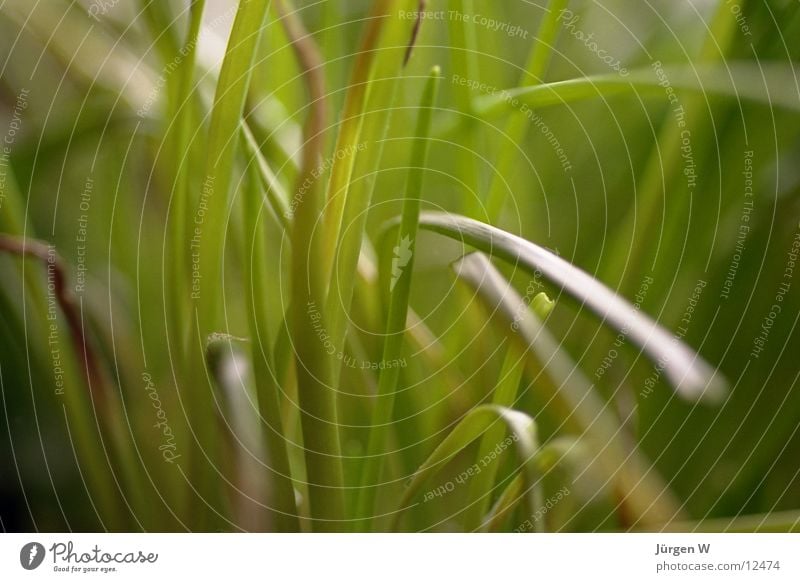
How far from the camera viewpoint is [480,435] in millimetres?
296

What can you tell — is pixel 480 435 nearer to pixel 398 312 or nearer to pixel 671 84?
pixel 398 312

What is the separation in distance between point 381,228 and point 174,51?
116 mm

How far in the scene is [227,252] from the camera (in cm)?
29

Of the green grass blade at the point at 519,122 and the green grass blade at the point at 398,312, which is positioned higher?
the green grass blade at the point at 519,122

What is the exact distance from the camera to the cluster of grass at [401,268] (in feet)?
0.93

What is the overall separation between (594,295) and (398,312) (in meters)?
0.08
